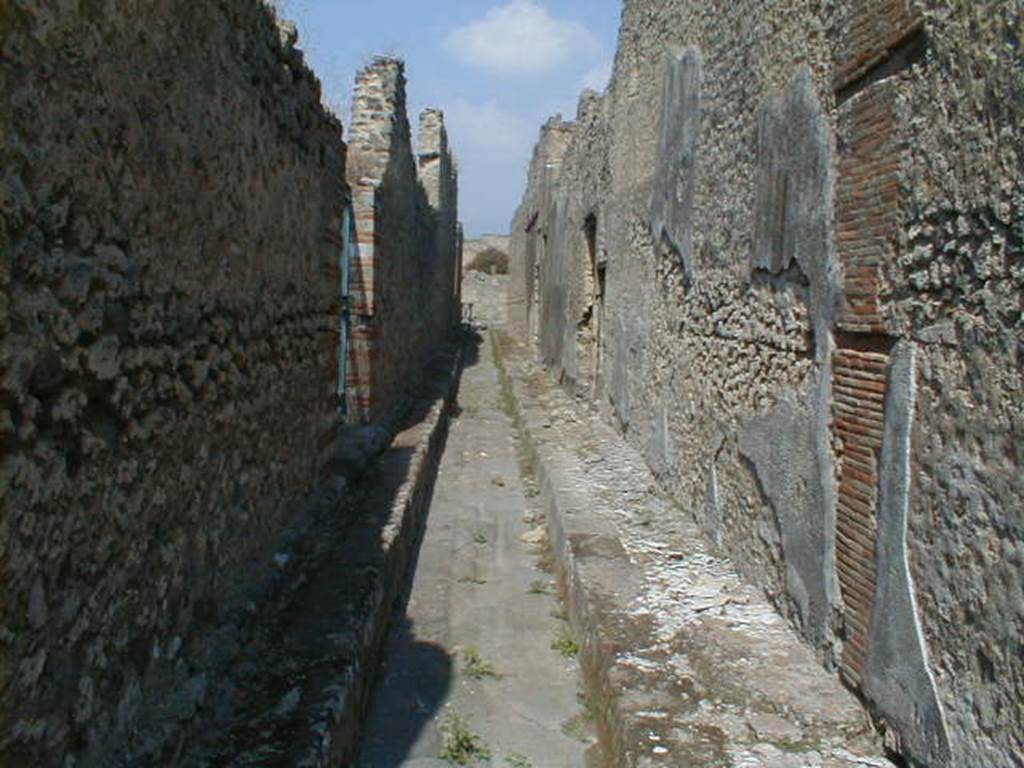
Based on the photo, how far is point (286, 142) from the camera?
12.4ft

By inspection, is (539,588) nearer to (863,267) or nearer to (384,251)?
(863,267)

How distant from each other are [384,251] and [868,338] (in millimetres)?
5323

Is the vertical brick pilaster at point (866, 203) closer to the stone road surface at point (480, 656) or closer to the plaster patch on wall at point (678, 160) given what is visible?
the stone road surface at point (480, 656)

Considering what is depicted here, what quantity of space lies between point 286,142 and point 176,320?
157 cm

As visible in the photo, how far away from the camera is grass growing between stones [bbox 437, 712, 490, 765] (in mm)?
3169

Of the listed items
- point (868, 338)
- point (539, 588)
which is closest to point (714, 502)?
point (539, 588)

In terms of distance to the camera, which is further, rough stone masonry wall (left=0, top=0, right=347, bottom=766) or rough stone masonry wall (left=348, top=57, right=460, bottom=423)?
rough stone masonry wall (left=348, top=57, right=460, bottom=423)

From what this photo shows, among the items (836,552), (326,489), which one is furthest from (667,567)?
(326,489)

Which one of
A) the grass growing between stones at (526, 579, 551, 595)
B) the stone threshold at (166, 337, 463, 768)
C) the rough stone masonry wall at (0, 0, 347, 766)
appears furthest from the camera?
the grass growing between stones at (526, 579, 551, 595)

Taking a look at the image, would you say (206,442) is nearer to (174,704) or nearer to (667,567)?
(174,704)

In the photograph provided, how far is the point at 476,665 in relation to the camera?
3.95m

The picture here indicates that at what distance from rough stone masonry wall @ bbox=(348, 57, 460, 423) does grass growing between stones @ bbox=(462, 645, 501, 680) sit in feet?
9.88

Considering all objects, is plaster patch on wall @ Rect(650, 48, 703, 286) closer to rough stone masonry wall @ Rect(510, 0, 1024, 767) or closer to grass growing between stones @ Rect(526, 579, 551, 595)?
rough stone masonry wall @ Rect(510, 0, 1024, 767)

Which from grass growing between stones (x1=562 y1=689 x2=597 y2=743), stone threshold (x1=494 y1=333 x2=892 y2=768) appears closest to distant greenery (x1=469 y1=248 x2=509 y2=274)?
stone threshold (x1=494 y1=333 x2=892 y2=768)
